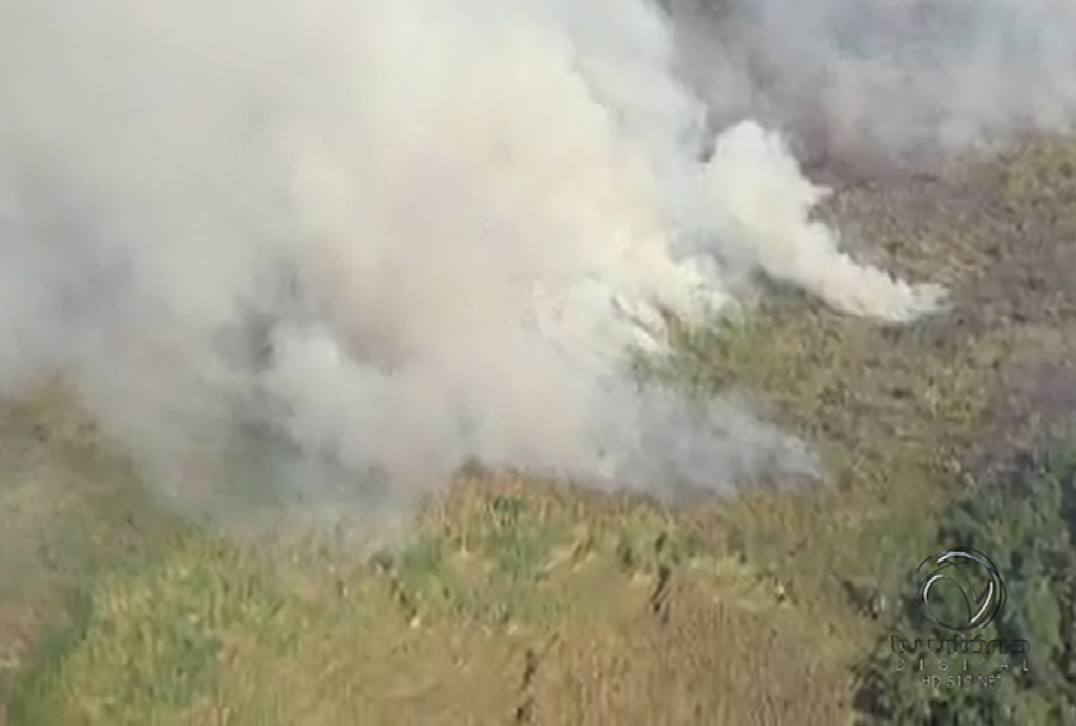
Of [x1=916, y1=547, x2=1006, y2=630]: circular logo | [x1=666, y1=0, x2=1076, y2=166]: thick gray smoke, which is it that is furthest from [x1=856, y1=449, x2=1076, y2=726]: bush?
[x1=666, y1=0, x2=1076, y2=166]: thick gray smoke

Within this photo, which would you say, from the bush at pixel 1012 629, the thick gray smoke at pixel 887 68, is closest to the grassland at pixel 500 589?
the bush at pixel 1012 629

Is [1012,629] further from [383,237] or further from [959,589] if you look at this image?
[383,237]

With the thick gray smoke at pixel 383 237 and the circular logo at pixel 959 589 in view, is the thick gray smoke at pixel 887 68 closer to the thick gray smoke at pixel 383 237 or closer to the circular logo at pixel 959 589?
the thick gray smoke at pixel 383 237

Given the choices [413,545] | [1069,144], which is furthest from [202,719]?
[1069,144]

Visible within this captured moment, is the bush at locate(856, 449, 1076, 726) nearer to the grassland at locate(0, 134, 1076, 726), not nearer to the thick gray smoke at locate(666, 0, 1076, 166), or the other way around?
the grassland at locate(0, 134, 1076, 726)

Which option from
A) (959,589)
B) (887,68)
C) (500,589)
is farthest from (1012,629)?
(887,68)
